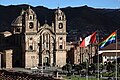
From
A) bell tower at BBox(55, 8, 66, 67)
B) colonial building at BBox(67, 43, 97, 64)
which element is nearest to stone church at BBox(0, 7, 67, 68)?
bell tower at BBox(55, 8, 66, 67)

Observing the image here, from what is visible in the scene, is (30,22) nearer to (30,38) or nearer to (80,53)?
(30,38)

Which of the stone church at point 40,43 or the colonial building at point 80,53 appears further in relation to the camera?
the colonial building at point 80,53

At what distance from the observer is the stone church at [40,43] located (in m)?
106

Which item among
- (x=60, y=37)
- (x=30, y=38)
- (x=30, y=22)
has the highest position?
(x=30, y=22)

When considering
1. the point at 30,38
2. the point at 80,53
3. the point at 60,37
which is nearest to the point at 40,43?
the point at 30,38

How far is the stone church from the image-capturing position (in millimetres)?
105750

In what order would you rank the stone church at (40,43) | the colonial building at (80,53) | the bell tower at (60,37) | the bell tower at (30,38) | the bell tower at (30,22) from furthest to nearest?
the colonial building at (80,53) → the bell tower at (60,37) → the bell tower at (30,22) → the stone church at (40,43) → the bell tower at (30,38)

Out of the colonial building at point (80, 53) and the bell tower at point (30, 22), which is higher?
the bell tower at point (30, 22)

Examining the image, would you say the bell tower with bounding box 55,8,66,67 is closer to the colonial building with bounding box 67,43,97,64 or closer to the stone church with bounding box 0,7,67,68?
the stone church with bounding box 0,7,67,68

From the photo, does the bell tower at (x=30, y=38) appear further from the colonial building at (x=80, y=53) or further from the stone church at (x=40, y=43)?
the colonial building at (x=80, y=53)

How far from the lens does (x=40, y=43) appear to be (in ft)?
351

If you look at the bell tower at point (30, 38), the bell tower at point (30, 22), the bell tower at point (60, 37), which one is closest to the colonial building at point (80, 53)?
the bell tower at point (60, 37)

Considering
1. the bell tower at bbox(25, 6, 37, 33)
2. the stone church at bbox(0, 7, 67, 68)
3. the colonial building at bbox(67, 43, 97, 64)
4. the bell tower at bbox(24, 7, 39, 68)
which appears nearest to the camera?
the bell tower at bbox(24, 7, 39, 68)

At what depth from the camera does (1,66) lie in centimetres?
10294
